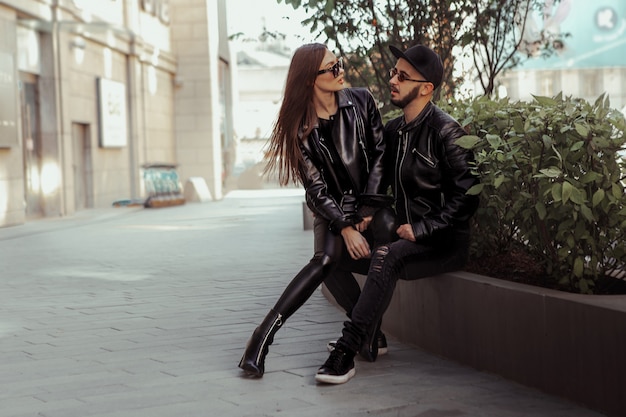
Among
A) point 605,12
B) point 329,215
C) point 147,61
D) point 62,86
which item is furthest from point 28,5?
point 605,12

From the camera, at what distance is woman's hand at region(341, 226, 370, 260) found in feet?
15.4

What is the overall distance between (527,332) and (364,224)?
0.98 meters

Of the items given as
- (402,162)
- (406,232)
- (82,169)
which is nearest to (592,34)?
(82,169)

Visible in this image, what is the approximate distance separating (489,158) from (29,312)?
379 cm

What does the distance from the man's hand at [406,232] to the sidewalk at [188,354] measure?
602 mm

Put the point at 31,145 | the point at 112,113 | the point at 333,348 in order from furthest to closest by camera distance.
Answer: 1. the point at 112,113
2. the point at 31,145
3. the point at 333,348

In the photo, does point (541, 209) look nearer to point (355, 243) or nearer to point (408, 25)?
point (355, 243)

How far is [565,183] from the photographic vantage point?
3.97 metres

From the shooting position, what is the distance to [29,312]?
702cm

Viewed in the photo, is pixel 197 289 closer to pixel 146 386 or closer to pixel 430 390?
pixel 146 386

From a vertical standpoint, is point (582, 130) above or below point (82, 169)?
above

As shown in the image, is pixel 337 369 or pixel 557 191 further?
pixel 337 369

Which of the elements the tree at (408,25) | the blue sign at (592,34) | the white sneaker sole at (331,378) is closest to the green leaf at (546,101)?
the white sneaker sole at (331,378)

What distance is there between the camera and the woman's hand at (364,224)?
15.7 ft
